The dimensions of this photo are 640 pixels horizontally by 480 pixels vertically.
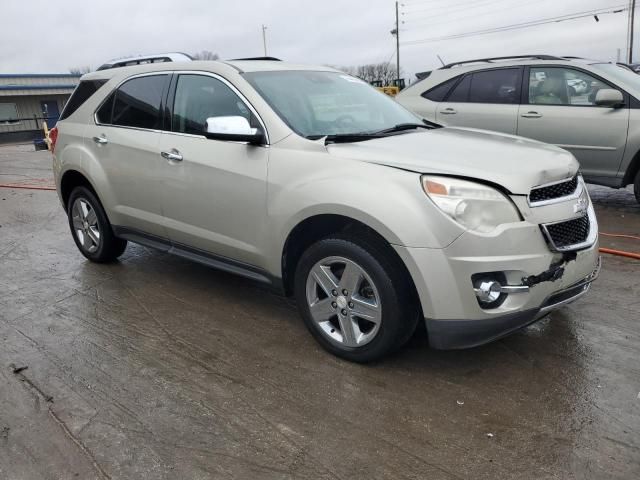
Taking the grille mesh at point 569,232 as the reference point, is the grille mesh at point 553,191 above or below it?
above

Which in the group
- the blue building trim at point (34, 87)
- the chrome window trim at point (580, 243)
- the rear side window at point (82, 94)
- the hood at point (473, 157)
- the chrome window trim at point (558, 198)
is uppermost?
the blue building trim at point (34, 87)

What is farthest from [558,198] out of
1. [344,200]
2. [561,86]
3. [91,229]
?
[561,86]

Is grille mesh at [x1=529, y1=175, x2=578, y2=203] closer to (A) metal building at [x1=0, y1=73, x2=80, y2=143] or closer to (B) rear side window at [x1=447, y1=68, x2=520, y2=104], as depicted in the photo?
(B) rear side window at [x1=447, y1=68, x2=520, y2=104]

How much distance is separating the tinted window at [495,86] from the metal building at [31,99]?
35.4 meters

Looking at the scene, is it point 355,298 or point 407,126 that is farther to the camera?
point 407,126

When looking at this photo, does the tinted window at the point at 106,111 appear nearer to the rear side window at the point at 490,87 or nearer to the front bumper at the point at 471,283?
the front bumper at the point at 471,283

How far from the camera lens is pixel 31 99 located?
40.9 metres

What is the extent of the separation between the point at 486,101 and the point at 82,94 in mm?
4886

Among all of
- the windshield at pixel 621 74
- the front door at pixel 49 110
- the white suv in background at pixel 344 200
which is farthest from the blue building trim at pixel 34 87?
the windshield at pixel 621 74

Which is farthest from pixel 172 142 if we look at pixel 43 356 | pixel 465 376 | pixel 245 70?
pixel 465 376

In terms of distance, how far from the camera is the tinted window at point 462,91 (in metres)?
7.54

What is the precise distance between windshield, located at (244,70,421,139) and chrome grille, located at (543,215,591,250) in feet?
4.64

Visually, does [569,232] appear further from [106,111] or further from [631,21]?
[631,21]

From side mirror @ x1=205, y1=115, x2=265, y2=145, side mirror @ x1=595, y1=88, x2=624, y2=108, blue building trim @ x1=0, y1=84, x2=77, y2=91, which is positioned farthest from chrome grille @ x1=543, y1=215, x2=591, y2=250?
blue building trim @ x1=0, y1=84, x2=77, y2=91
